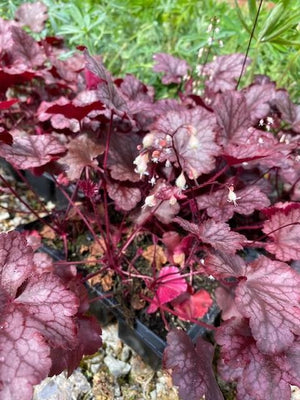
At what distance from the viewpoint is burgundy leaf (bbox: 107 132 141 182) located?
1042mm

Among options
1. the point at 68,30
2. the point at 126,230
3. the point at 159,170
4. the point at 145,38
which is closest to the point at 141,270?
the point at 126,230

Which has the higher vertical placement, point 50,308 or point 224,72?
point 224,72

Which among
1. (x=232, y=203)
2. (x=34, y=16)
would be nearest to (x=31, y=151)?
(x=232, y=203)

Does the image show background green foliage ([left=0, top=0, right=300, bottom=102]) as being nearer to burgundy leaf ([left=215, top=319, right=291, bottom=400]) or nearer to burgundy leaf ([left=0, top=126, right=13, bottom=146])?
burgundy leaf ([left=0, top=126, right=13, bottom=146])

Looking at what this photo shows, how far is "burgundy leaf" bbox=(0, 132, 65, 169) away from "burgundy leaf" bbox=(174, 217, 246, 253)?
1.32 ft

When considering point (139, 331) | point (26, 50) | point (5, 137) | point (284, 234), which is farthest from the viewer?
point (26, 50)

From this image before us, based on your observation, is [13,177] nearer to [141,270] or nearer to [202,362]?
[141,270]

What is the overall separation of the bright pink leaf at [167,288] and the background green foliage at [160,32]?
2.96 feet

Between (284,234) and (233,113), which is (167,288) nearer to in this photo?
(284,234)

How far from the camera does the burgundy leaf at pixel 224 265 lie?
0.76m

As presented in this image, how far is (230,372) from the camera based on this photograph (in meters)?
0.82

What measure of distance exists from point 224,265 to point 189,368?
0.25 metres

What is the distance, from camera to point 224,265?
797mm

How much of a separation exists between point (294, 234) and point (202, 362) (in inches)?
15.8
